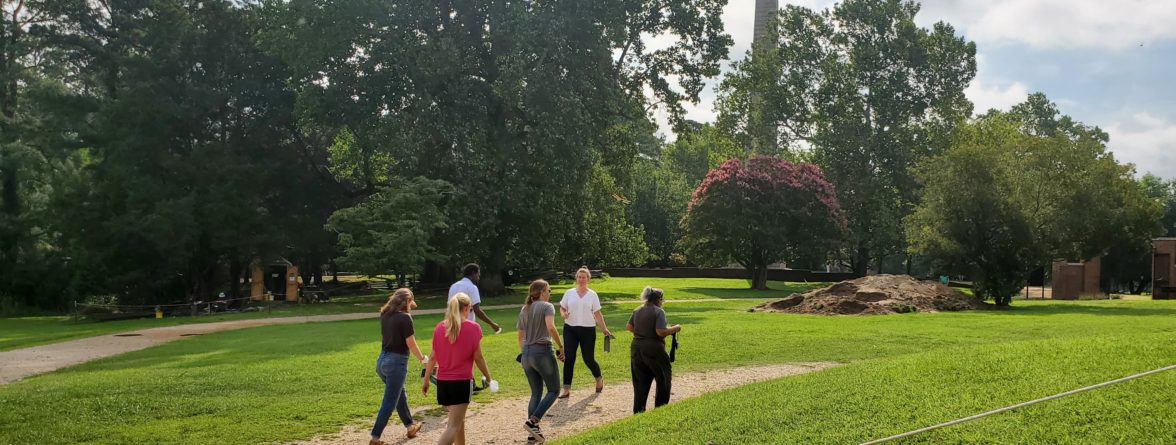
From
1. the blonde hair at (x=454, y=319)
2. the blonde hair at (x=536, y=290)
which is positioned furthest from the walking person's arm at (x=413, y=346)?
the blonde hair at (x=536, y=290)

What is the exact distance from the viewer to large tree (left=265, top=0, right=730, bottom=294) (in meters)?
34.2

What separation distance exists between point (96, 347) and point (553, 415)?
48.9 feet

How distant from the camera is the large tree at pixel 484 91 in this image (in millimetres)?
34219

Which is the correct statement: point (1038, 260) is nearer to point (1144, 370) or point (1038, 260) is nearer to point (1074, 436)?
point (1144, 370)

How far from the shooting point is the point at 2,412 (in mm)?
11383

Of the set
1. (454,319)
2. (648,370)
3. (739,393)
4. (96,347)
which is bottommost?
(96,347)

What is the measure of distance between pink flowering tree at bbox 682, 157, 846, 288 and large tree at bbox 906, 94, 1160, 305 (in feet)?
45.9

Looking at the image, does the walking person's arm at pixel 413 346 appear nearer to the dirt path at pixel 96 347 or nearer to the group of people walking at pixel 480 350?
the group of people walking at pixel 480 350

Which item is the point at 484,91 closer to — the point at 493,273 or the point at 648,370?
the point at 493,273

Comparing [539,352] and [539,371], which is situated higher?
[539,352]

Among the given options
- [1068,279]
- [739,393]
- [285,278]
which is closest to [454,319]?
[739,393]

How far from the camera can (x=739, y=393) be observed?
10.9m

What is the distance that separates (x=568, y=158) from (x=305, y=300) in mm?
14555

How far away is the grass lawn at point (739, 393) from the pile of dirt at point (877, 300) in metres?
7.69
